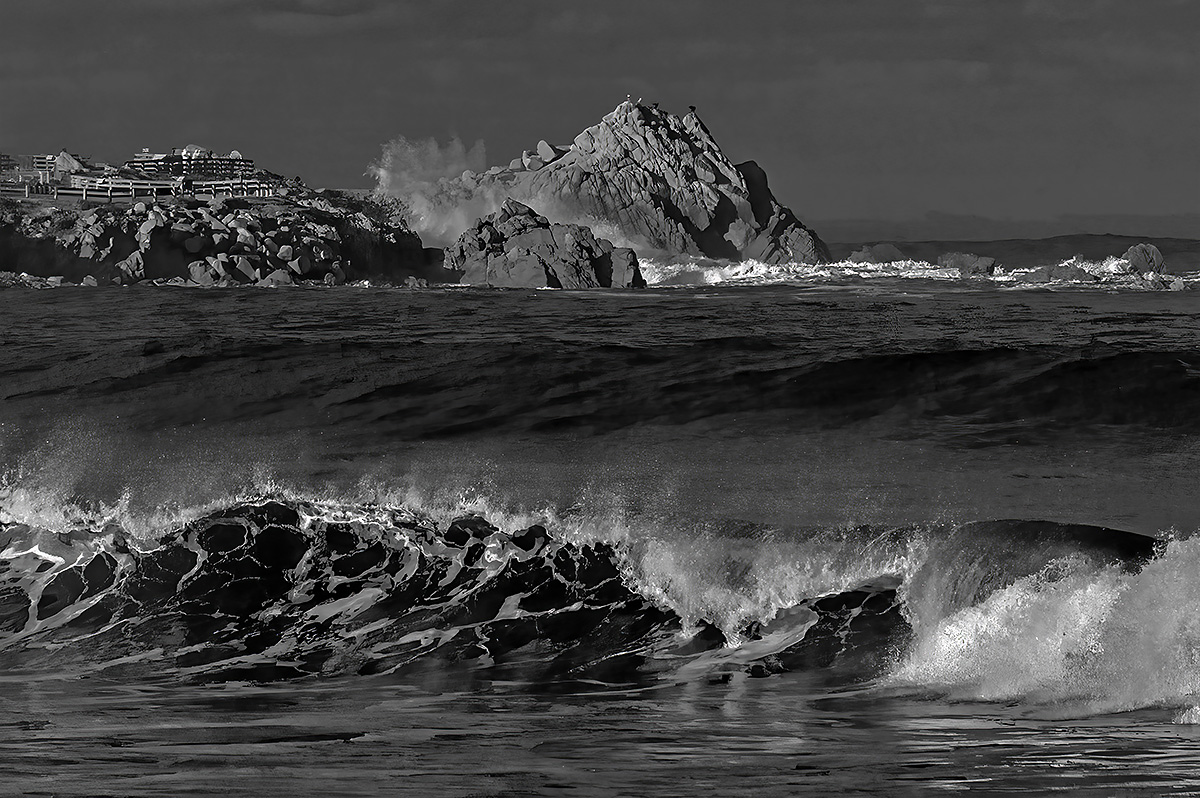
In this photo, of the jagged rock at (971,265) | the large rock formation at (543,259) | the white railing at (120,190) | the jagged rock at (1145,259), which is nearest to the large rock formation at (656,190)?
the white railing at (120,190)

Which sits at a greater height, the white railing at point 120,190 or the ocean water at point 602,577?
the white railing at point 120,190

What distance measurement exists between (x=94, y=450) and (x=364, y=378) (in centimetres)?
636

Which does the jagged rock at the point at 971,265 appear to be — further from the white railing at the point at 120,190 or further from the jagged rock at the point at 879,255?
the white railing at the point at 120,190

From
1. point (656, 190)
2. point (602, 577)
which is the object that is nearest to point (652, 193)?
point (656, 190)

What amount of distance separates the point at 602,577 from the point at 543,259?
64.8 metres

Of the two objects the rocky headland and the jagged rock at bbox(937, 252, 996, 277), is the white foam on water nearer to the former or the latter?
the jagged rock at bbox(937, 252, 996, 277)

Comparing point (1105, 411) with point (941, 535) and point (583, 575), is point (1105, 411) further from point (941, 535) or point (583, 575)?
point (583, 575)

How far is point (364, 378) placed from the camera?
71.5 feet

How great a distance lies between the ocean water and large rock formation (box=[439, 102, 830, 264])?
109568 millimetres

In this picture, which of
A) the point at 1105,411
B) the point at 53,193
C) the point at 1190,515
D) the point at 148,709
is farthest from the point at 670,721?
the point at 53,193

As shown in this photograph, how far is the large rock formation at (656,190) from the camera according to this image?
133 meters

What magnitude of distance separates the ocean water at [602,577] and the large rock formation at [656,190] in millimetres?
109568

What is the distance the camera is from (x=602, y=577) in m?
11.0

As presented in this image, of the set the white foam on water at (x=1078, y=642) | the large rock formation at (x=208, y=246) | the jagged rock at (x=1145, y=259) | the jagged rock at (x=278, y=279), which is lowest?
the white foam on water at (x=1078, y=642)
